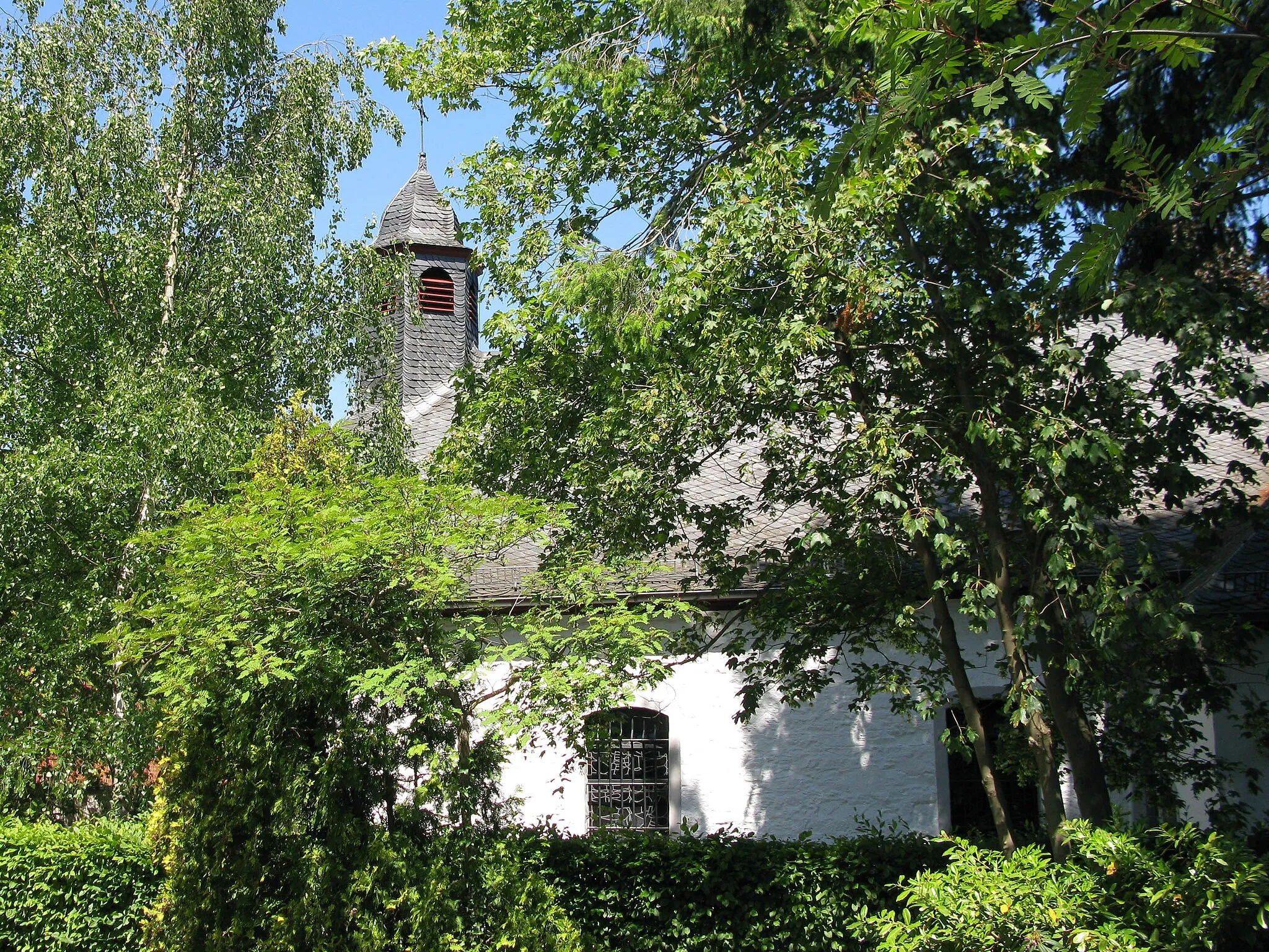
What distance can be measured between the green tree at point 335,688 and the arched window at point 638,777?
4.51 metres

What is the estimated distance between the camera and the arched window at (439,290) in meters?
19.2

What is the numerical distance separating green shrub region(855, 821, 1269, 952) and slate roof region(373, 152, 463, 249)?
15513 mm

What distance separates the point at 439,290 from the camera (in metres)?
19.3

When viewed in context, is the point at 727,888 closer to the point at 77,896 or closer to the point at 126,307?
the point at 77,896

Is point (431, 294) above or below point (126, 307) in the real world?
above

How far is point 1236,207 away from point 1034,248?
1211 millimetres

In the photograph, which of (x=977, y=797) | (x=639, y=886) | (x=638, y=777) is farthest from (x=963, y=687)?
(x=638, y=777)

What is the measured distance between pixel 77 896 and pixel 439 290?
505 inches

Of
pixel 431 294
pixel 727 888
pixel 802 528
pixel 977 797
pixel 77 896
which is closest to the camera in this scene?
pixel 727 888

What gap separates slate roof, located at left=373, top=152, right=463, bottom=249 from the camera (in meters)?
19.2

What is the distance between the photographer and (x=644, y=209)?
9.11 m

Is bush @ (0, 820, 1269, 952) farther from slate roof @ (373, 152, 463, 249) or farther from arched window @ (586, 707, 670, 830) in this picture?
slate roof @ (373, 152, 463, 249)

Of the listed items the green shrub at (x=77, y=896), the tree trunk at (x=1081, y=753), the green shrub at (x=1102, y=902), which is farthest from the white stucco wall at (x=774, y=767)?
the green shrub at (x=1102, y=902)

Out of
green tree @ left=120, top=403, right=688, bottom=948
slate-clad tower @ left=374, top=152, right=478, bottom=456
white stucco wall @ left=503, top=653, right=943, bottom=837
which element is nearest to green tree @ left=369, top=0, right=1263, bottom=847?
green tree @ left=120, top=403, right=688, bottom=948
